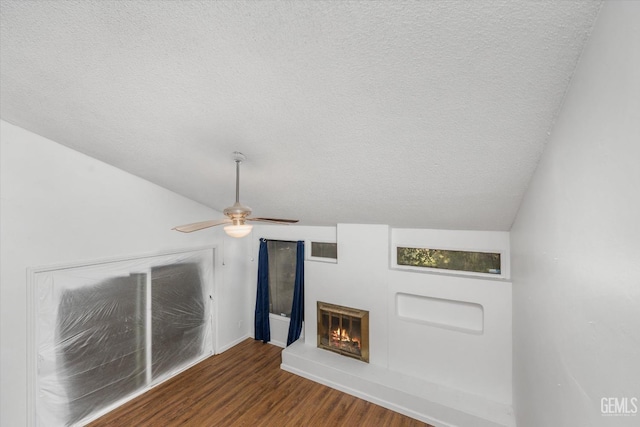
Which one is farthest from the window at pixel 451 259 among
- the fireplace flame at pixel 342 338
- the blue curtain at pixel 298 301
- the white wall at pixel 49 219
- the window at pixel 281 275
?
the white wall at pixel 49 219

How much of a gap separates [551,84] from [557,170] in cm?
43

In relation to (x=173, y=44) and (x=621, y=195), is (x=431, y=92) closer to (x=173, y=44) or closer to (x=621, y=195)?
(x=621, y=195)

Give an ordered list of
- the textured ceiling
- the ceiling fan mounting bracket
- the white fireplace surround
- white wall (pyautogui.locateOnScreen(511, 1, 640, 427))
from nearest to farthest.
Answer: white wall (pyautogui.locateOnScreen(511, 1, 640, 427)) < the textured ceiling < the ceiling fan mounting bracket < the white fireplace surround

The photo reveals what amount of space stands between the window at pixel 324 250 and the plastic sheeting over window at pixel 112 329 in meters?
1.85

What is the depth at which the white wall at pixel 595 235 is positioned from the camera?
685 millimetres

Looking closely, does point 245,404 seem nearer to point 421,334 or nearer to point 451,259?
point 421,334

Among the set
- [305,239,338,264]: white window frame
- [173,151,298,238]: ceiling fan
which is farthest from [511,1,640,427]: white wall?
[305,239,338,264]: white window frame

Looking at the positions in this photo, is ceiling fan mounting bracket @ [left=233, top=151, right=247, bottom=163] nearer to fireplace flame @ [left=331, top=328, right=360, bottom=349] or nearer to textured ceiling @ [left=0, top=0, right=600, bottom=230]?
textured ceiling @ [left=0, top=0, right=600, bottom=230]

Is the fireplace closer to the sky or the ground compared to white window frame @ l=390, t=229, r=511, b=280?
closer to the ground

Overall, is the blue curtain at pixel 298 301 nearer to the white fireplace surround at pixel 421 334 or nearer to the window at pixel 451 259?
the white fireplace surround at pixel 421 334

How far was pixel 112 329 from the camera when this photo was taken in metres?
3.29

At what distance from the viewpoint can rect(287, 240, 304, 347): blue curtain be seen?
181 inches

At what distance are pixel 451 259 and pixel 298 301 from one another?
2583 mm

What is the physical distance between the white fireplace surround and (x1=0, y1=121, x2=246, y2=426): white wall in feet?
9.14
